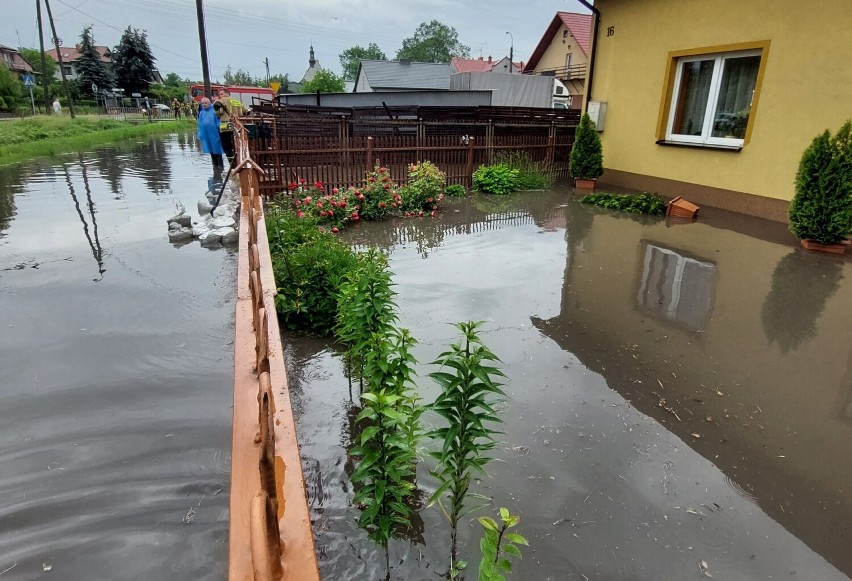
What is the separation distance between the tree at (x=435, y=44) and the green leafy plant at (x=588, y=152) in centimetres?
10467

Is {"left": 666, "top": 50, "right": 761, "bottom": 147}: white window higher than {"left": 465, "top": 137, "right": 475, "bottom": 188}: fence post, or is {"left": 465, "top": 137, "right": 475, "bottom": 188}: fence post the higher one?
{"left": 666, "top": 50, "right": 761, "bottom": 147}: white window

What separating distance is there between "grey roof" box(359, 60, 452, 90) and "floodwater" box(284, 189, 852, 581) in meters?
33.3

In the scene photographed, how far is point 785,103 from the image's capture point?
25.0 ft

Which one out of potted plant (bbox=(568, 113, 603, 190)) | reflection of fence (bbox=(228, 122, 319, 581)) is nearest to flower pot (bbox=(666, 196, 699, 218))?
potted plant (bbox=(568, 113, 603, 190))

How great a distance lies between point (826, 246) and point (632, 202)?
313 centimetres

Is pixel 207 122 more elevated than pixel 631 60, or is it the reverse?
pixel 631 60

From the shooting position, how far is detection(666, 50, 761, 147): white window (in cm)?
849

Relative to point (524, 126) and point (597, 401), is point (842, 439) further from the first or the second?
point (524, 126)

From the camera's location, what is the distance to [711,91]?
29.5ft

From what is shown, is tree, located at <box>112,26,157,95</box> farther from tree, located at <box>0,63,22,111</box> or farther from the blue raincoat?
the blue raincoat

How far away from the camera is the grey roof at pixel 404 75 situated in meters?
36.2

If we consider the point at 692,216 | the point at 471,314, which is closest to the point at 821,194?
the point at 692,216

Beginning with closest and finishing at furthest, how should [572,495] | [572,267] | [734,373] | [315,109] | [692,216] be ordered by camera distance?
[572,495], [734,373], [572,267], [692,216], [315,109]

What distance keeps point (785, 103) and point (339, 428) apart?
8443 mm
